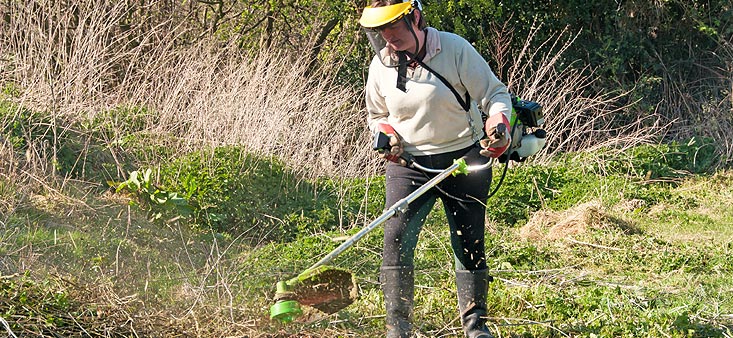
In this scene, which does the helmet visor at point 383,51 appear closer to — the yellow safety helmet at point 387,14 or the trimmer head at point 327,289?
the yellow safety helmet at point 387,14

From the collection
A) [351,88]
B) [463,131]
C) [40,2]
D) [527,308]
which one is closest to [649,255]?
[527,308]

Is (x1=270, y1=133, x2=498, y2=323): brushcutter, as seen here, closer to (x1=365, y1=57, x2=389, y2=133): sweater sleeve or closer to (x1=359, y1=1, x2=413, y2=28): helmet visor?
(x1=365, y1=57, x2=389, y2=133): sweater sleeve

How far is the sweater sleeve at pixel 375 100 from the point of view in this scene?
17.3 feet

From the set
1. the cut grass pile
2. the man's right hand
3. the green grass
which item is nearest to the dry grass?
the green grass

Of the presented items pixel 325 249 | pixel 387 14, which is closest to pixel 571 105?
pixel 325 249

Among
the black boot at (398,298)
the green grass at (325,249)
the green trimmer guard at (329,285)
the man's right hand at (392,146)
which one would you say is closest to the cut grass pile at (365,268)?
the green grass at (325,249)

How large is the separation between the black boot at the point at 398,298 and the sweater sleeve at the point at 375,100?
29.6 inches

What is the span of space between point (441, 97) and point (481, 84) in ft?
0.72

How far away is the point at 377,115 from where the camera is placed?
5418 mm

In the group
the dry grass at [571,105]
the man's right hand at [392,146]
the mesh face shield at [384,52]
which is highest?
the mesh face shield at [384,52]

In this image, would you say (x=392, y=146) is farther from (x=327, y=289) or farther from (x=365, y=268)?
(x=365, y=268)

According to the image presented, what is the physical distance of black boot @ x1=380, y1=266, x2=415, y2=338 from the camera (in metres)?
5.26

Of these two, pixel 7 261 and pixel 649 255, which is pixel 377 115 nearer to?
pixel 7 261

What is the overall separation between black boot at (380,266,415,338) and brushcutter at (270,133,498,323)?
280 millimetres
